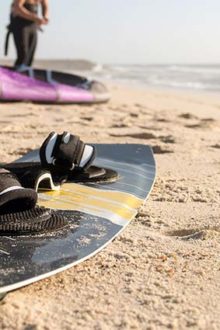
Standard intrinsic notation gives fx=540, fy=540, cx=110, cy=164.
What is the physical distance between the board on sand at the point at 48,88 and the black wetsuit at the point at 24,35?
264 millimetres

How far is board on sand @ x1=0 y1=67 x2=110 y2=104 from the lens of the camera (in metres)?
5.03

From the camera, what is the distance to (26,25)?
551 cm

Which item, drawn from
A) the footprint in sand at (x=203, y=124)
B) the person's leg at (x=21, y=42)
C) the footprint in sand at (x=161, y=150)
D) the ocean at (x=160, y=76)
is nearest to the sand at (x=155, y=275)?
the footprint in sand at (x=161, y=150)

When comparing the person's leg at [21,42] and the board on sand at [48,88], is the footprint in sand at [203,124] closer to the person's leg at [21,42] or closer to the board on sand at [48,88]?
the board on sand at [48,88]

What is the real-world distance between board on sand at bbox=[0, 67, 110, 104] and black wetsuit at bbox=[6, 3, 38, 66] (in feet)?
0.87

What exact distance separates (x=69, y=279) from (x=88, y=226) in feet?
1.03

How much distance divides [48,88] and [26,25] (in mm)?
756

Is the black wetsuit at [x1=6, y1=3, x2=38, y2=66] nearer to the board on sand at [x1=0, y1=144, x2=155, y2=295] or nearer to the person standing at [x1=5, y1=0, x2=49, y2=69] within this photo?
the person standing at [x1=5, y1=0, x2=49, y2=69]

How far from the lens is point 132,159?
106 inches

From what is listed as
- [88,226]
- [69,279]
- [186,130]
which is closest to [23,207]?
[88,226]

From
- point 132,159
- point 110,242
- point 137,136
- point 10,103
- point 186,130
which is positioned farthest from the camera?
point 10,103

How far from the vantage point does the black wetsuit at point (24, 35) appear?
550 centimetres

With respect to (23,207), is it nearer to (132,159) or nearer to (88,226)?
(88,226)

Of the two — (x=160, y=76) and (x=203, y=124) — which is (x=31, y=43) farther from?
(x=160, y=76)
